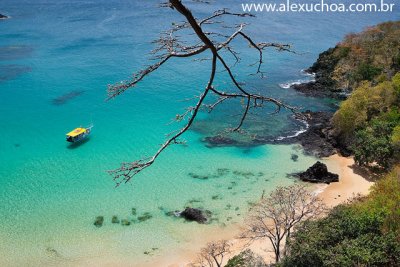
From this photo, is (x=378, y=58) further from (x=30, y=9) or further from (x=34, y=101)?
(x=30, y=9)

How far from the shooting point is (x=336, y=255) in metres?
14.5

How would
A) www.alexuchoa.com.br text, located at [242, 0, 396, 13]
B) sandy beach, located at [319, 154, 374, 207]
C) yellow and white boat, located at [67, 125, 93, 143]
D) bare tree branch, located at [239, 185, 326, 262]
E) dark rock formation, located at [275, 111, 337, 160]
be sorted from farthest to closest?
www.alexuchoa.com.br text, located at [242, 0, 396, 13] → yellow and white boat, located at [67, 125, 93, 143] → dark rock formation, located at [275, 111, 337, 160] → sandy beach, located at [319, 154, 374, 207] → bare tree branch, located at [239, 185, 326, 262]

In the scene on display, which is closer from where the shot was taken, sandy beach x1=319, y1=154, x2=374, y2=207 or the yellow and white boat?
sandy beach x1=319, y1=154, x2=374, y2=207

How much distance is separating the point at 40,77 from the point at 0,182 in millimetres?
23578

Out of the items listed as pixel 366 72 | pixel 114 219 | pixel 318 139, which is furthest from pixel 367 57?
pixel 114 219

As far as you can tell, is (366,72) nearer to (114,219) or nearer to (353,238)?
(353,238)

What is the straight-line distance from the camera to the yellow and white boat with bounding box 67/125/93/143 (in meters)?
34.6

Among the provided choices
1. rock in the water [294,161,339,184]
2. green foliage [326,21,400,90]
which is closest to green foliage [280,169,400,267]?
rock in the water [294,161,339,184]

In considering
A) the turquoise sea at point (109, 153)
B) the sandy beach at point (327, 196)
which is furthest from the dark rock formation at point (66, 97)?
the sandy beach at point (327, 196)

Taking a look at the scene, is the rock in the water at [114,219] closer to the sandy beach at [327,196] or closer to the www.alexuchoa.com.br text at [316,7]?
the sandy beach at [327,196]

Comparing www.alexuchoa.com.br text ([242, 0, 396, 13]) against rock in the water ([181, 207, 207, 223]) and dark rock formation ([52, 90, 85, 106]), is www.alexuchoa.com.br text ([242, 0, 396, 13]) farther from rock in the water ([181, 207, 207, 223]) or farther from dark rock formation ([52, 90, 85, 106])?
rock in the water ([181, 207, 207, 223])

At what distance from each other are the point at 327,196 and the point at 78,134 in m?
21.5

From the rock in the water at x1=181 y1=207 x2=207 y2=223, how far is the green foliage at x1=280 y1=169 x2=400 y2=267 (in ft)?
25.8

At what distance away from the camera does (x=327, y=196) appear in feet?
87.6
